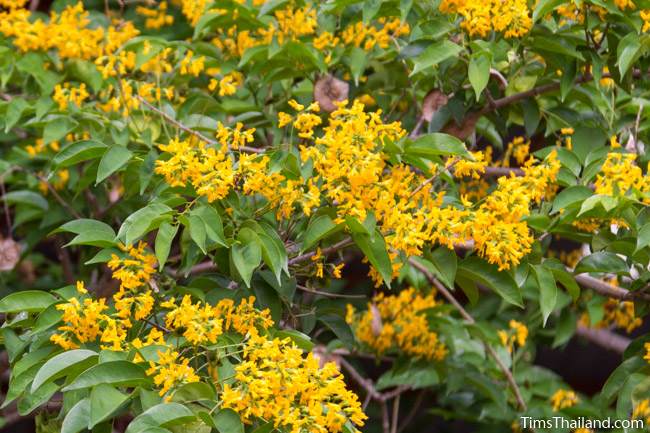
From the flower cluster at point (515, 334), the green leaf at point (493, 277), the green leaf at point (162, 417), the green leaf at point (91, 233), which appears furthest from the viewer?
the flower cluster at point (515, 334)

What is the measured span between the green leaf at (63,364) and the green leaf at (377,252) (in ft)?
1.92

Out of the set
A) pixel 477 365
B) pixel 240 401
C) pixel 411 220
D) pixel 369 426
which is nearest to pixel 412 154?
pixel 411 220

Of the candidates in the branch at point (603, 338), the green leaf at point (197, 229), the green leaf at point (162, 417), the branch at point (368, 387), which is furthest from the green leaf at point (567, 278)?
the branch at point (603, 338)

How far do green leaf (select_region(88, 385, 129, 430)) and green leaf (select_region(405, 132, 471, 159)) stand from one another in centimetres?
83

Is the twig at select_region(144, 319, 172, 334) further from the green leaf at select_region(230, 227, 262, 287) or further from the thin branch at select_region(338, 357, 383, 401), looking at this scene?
the thin branch at select_region(338, 357, 383, 401)

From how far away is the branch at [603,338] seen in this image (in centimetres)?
A: 416

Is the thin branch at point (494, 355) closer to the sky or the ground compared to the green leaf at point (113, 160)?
closer to the ground

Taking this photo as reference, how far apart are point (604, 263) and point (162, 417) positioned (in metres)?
1.16

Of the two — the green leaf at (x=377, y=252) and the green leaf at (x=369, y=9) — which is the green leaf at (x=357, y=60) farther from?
the green leaf at (x=377, y=252)

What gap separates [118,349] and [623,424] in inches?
45.7

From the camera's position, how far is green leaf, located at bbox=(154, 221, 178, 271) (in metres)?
2.13

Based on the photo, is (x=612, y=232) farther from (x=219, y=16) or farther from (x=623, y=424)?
(x=219, y=16)

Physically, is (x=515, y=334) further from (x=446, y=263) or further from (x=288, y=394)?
(x=288, y=394)

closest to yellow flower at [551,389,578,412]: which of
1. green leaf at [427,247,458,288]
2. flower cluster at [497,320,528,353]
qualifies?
flower cluster at [497,320,528,353]
